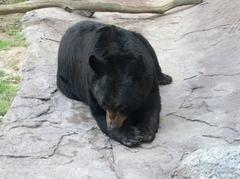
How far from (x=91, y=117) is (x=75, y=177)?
4.45 ft

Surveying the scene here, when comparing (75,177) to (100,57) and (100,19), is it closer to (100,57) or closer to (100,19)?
(100,57)

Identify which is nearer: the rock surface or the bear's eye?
the rock surface

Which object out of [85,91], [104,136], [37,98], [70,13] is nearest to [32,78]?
[37,98]

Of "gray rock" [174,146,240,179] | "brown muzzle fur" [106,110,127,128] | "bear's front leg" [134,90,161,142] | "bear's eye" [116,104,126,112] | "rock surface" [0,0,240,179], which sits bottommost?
"rock surface" [0,0,240,179]

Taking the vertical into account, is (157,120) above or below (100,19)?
above

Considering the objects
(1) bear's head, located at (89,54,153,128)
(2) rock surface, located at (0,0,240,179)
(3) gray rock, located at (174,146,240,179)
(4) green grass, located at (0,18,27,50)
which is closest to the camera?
(3) gray rock, located at (174,146,240,179)

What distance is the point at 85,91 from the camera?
6758 millimetres

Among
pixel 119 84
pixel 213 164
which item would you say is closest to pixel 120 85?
pixel 119 84

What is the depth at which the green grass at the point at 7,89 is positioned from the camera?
698cm

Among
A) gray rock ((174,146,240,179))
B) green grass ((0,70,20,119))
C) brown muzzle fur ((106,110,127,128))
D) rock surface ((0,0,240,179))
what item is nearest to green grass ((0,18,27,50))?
rock surface ((0,0,240,179))

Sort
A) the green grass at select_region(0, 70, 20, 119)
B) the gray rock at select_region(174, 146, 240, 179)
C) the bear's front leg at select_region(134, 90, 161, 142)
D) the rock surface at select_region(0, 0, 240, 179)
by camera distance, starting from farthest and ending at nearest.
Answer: the green grass at select_region(0, 70, 20, 119), the bear's front leg at select_region(134, 90, 161, 142), the rock surface at select_region(0, 0, 240, 179), the gray rock at select_region(174, 146, 240, 179)

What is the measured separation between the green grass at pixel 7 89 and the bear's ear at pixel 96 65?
1.48m

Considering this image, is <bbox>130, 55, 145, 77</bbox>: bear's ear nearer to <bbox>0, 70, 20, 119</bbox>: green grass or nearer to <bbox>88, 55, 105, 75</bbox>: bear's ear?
<bbox>88, 55, 105, 75</bbox>: bear's ear

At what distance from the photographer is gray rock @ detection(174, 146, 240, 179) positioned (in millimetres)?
4926
